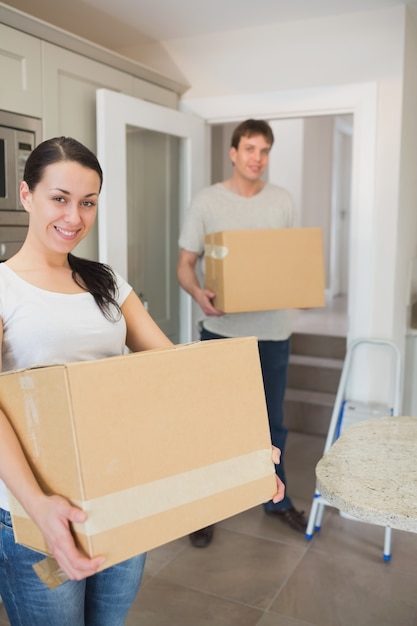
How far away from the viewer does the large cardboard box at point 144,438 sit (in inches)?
35.4

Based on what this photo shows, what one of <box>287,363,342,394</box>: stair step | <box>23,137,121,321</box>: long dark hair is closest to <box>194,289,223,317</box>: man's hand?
<box>23,137,121,321</box>: long dark hair

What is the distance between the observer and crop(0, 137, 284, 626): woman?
1099mm

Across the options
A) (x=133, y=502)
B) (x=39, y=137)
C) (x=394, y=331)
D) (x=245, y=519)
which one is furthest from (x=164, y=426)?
(x=394, y=331)

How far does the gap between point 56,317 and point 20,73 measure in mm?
1405

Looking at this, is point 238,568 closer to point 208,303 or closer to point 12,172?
point 208,303

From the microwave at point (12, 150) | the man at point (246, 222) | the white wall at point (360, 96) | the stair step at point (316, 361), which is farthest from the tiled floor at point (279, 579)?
the stair step at point (316, 361)

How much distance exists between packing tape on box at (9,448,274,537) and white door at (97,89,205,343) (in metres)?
1.61

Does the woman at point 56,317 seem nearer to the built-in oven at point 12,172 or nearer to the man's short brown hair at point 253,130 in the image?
the built-in oven at point 12,172

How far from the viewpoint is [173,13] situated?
107 inches

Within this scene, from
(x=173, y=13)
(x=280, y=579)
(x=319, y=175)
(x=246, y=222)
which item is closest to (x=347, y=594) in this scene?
(x=280, y=579)

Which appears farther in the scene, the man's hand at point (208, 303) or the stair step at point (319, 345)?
the stair step at point (319, 345)

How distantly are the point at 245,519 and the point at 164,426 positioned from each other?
2.03 metres

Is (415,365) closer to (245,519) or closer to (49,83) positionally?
(245,519)

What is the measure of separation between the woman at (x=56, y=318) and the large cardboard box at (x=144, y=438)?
0.08 m
